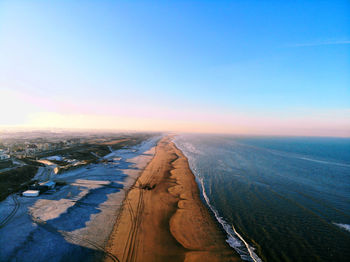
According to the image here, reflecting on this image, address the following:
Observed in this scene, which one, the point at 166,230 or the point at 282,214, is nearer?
the point at 166,230

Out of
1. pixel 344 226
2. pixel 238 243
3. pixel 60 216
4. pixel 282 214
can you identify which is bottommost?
pixel 282 214

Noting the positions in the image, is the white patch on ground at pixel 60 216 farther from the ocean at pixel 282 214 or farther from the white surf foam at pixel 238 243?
the ocean at pixel 282 214

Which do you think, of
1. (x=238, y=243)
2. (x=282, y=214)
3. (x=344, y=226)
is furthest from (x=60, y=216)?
(x=344, y=226)

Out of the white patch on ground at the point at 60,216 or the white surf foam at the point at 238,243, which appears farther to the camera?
the white surf foam at the point at 238,243

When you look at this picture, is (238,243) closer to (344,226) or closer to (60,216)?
(344,226)

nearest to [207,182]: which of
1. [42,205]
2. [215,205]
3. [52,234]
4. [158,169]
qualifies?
[215,205]

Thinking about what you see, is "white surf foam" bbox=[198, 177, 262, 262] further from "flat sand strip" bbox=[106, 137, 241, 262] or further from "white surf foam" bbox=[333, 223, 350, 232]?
"white surf foam" bbox=[333, 223, 350, 232]

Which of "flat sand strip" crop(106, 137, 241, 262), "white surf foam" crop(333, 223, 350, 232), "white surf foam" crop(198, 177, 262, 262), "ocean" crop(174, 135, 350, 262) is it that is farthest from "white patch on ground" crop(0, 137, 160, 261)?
"white surf foam" crop(333, 223, 350, 232)

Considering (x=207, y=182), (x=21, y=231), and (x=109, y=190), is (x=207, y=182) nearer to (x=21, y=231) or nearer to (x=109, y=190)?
(x=109, y=190)

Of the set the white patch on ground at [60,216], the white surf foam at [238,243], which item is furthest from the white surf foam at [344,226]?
the white patch on ground at [60,216]

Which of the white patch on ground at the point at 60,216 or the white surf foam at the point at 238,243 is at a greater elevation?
the white patch on ground at the point at 60,216
